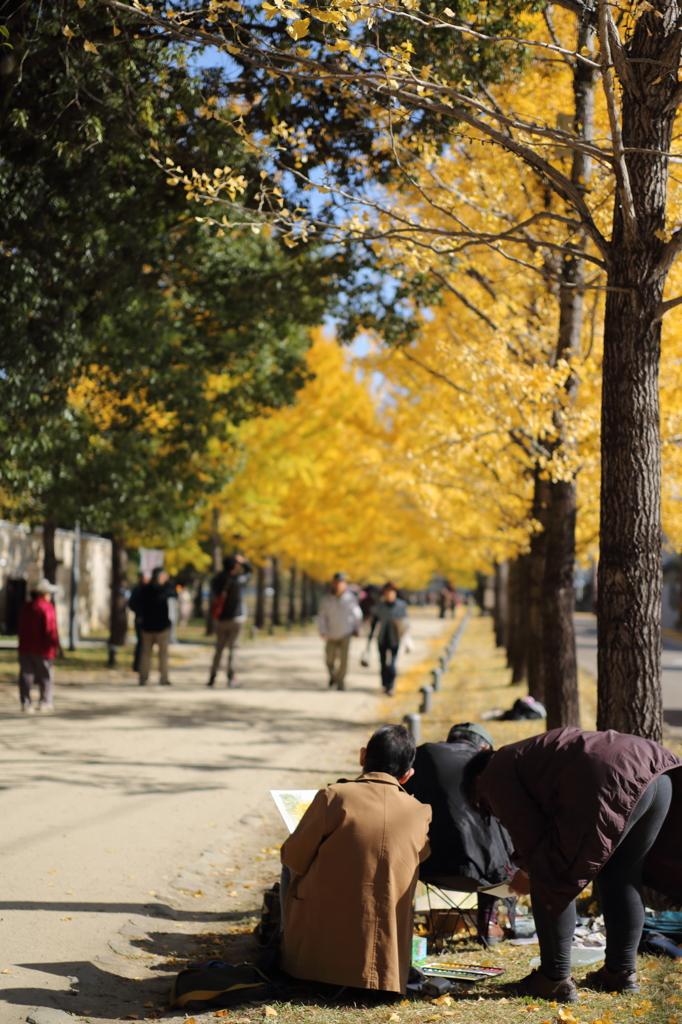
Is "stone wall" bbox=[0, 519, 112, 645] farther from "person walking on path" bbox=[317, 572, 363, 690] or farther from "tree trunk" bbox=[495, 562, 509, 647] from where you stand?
"tree trunk" bbox=[495, 562, 509, 647]

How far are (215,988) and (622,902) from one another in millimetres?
1883

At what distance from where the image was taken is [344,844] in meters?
4.04

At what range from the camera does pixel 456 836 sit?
497 centimetres

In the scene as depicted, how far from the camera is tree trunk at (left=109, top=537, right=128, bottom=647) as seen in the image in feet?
70.8

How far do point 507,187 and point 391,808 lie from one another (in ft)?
24.7

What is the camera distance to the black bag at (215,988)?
4.08m

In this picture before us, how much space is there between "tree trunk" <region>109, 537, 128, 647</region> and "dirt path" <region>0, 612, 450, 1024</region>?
698cm

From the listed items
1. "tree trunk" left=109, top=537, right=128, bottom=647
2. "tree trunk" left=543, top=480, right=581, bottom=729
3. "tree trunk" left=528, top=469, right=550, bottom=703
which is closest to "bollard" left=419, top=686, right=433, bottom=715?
"tree trunk" left=528, top=469, right=550, bottom=703

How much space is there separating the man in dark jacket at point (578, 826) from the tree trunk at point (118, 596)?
57.8ft

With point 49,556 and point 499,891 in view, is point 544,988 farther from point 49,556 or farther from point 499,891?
point 49,556

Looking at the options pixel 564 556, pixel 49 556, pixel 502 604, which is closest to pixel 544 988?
pixel 564 556

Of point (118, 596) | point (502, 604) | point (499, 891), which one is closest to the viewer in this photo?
point (499, 891)

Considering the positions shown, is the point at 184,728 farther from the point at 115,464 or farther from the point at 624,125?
the point at 624,125

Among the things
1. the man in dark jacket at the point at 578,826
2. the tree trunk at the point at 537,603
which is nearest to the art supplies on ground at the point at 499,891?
the man in dark jacket at the point at 578,826
